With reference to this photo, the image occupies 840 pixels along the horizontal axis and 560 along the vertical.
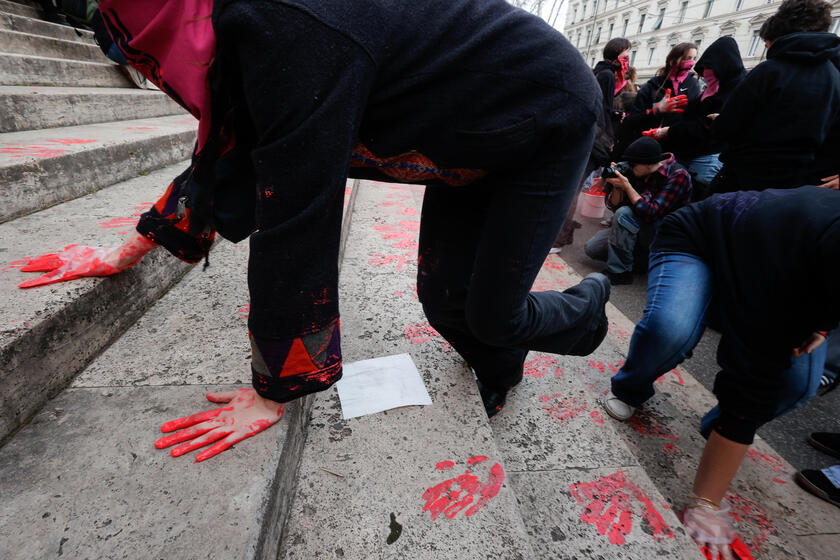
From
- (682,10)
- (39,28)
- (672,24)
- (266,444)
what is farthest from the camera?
(672,24)

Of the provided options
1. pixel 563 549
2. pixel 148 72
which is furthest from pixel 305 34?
pixel 563 549

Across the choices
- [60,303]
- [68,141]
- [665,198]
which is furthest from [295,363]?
[665,198]

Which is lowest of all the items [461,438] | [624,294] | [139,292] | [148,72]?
[624,294]

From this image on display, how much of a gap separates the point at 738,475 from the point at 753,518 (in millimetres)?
206

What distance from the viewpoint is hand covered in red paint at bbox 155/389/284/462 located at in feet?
3.27

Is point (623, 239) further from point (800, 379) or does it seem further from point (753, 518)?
point (753, 518)

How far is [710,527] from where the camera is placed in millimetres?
1362

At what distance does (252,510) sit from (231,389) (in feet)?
1.38

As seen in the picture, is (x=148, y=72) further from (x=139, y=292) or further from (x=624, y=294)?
(x=624, y=294)

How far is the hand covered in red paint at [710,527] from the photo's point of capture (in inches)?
52.5

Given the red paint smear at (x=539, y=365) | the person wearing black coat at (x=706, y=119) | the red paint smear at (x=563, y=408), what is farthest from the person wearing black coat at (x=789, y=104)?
the red paint smear at (x=563, y=408)

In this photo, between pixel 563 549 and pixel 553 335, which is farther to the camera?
pixel 553 335

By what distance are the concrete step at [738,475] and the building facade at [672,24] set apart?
71.4 feet

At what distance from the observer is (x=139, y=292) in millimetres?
1468
